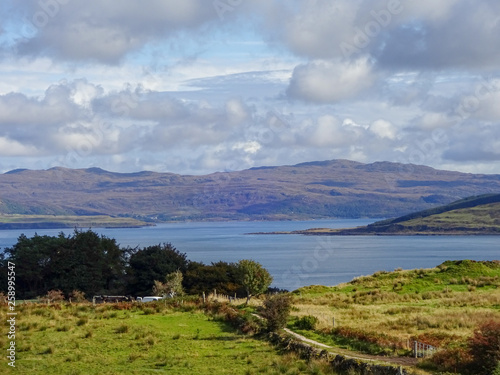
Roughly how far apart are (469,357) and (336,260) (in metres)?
136

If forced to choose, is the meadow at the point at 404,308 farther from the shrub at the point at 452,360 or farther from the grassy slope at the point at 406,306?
the shrub at the point at 452,360

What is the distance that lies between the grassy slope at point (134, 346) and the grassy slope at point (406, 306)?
4.02m

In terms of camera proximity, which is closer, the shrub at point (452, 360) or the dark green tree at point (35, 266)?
the shrub at point (452, 360)

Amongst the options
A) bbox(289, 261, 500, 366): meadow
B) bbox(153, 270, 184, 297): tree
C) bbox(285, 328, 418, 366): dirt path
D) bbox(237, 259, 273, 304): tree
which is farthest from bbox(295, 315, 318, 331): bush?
bbox(153, 270, 184, 297): tree

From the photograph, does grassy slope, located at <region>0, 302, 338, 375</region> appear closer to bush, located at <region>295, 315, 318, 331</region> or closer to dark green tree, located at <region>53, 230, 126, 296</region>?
bush, located at <region>295, 315, 318, 331</region>

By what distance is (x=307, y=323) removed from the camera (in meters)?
29.6

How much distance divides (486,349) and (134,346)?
41.2 feet

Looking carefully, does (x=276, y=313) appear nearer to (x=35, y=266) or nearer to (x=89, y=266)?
(x=89, y=266)

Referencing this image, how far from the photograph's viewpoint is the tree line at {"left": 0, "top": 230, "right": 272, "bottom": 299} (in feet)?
208

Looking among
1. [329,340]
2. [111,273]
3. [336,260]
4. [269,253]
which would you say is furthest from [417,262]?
[329,340]

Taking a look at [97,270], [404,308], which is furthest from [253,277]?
[97,270]

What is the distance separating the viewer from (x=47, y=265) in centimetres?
6619

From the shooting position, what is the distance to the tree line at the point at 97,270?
63.3 meters

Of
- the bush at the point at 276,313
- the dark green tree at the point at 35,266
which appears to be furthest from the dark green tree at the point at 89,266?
the bush at the point at 276,313
